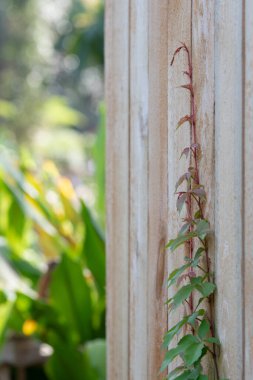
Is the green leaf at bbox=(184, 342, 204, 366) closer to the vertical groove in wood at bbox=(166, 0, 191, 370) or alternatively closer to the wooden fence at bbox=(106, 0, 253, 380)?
the wooden fence at bbox=(106, 0, 253, 380)

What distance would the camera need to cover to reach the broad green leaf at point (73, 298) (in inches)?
124

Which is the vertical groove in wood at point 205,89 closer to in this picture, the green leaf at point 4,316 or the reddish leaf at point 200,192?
the reddish leaf at point 200,192

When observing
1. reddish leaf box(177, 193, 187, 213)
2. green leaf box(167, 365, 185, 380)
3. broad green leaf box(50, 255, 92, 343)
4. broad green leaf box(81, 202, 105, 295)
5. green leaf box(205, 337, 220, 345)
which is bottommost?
green leaf box(167, 365, 185, 380)

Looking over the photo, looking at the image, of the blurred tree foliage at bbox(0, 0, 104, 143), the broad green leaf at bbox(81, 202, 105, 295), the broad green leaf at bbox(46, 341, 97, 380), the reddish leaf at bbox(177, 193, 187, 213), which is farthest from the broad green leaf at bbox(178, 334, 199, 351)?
the blurred tree foliage at bbox(0, 0, 104, 143)

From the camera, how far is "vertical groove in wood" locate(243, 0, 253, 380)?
1.34 m

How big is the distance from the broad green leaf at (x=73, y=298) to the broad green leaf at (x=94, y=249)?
81mm

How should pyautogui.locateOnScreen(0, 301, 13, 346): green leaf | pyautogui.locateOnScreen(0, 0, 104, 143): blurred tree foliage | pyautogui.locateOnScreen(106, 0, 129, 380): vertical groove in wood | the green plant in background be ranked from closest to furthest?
pyautogui.locateOnScreen(106, 0, 129, 380): vertical groove in wood
pyautogui.locateOnScreen(0, 301, 13, 346): green leaf
the green plant in background
pyautogui.locateOnScreen(0, 0, 104, 143): blurred tree foliage

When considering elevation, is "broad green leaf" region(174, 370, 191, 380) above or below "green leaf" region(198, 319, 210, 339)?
below

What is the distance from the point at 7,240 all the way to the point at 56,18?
85.1ft

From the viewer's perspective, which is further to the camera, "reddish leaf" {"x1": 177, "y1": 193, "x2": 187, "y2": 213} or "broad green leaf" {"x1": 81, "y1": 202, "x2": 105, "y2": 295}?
"broad green leaf" {"x1": 81, "y1": 202, "x2": 105, "y2": 295}

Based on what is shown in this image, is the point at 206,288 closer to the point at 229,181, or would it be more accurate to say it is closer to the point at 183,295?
the point at 183,295

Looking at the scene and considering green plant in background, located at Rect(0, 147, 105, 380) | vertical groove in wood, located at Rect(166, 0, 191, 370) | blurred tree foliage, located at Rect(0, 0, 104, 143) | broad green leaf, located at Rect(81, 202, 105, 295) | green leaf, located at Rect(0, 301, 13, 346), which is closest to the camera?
vertical groove in wood, located at Rect(166, 0, 191, 370)

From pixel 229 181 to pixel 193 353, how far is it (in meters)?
0.32

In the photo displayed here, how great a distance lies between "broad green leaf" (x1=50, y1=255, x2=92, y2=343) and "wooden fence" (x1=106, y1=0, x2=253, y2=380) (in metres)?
1.16
